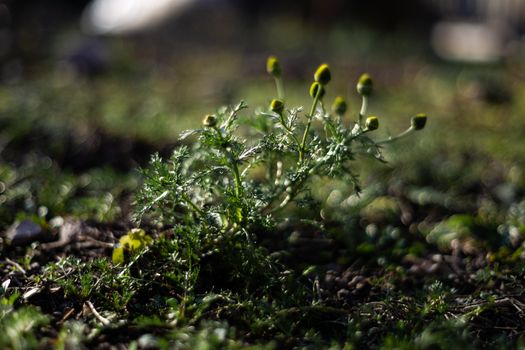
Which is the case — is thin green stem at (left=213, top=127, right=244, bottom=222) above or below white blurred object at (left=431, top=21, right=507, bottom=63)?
above

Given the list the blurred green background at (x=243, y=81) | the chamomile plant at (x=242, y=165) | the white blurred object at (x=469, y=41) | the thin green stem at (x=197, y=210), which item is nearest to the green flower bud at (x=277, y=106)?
the chamomile plant at (x=242, y=165)

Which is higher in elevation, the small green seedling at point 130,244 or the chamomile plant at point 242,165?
the chamomile plant at point 242,165

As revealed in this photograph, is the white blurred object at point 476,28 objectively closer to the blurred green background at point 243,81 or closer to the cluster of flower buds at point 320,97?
the blurred green background at point 243,81

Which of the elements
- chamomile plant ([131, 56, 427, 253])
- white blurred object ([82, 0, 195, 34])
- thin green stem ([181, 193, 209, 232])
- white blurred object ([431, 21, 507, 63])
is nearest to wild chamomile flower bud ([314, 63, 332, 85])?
chamomile plant ([131, 56, 427, 253])

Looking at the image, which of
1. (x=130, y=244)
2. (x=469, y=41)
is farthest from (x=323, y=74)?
(x=469, y=41)

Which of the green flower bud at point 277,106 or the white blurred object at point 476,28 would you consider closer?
the green flower bud at point 277,106

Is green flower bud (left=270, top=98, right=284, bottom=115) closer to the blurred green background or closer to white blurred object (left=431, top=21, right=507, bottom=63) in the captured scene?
the blurred green background

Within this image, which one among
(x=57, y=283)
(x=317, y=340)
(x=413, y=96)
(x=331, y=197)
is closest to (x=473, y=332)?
(x=317, y=340)

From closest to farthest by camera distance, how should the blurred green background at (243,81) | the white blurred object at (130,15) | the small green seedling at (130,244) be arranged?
1. the small green seedling at (130,244)
2. the blurred green background at (243,81)
3. the white blurred object at (130,15)
